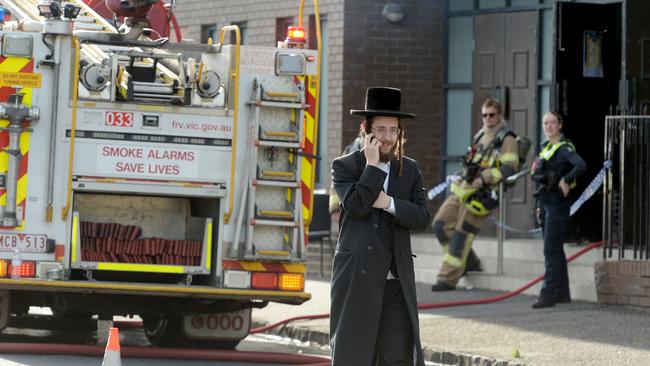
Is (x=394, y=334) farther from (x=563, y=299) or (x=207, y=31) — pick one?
(x=207, y=31)

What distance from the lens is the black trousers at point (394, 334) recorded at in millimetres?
8328

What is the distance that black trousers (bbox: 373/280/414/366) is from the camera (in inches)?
328

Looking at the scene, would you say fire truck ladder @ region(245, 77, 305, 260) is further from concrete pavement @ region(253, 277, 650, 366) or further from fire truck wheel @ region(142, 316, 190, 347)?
concrete pavement @ region(253, 277, 650, 366)

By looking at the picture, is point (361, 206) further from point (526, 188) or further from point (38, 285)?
point (526, 188)

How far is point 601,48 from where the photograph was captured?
17.5 metres

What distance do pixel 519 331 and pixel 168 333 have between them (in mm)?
2914

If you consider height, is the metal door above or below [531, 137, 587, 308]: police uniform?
above

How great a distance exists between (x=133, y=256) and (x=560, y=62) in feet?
22.2

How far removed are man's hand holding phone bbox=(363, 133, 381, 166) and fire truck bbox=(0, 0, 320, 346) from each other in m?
3.54

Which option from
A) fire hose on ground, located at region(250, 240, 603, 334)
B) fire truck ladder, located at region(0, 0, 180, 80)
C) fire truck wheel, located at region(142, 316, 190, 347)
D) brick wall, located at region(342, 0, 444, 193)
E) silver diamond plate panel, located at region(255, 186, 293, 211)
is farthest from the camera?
brick wall, located at region(342, 0, 444, 193)

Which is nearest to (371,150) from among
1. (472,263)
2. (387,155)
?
(387,155)

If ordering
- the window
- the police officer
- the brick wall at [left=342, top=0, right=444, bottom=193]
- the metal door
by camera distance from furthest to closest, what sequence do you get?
the window
the brick wall at [left=342, top=0, right=444, bottom=193]
the metal door
the police officer

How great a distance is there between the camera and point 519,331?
13836mm

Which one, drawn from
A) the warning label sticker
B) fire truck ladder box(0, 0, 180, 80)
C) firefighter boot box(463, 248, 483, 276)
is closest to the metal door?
firefighter boot box(463, 248, 483, 276)
